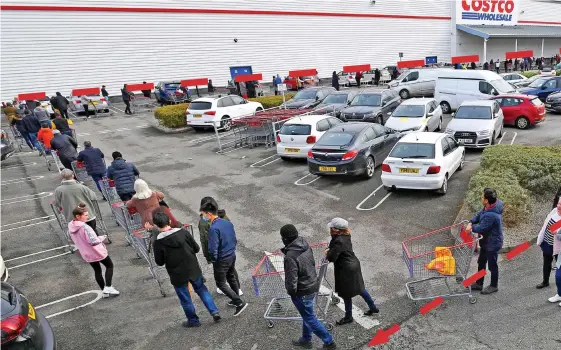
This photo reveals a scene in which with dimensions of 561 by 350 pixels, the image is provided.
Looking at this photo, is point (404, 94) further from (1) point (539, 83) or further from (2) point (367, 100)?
(2) point (367, 100)

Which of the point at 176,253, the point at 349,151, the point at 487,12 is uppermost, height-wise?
the point at 487,12

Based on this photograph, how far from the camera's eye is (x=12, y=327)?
432cm

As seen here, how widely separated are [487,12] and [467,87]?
127 ft

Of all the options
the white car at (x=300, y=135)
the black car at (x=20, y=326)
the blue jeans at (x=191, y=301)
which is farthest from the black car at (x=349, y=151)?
the black car at (x=20, y=326)

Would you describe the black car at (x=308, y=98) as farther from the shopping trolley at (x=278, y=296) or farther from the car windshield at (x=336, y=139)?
the shopping trolley at (x=278, y=296)

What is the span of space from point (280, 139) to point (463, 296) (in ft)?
29.7

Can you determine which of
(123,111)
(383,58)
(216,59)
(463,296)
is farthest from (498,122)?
(383,58)

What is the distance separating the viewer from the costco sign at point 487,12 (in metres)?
49.4

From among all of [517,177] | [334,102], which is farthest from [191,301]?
[334,102]

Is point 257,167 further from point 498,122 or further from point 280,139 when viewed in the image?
point 498,122

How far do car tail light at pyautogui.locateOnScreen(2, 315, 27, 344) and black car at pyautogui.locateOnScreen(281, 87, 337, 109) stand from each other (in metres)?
17.0

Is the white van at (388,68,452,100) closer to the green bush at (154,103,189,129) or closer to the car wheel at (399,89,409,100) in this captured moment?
the car wheel at (399,89,409,100)

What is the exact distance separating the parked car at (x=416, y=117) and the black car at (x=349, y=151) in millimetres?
2874

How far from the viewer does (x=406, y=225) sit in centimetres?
915
